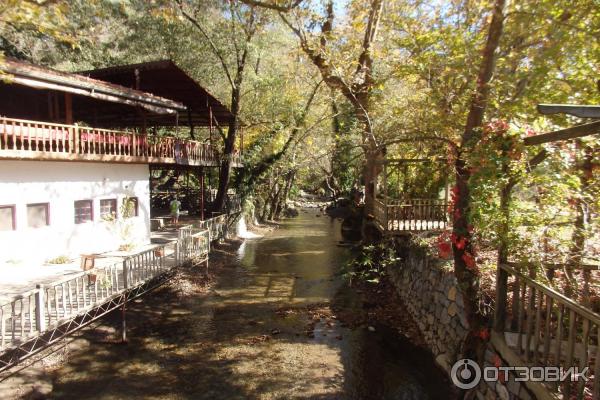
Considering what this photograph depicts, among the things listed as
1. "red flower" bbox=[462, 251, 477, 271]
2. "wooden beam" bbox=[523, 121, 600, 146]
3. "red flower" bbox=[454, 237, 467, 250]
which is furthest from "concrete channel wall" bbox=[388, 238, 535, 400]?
"wooden beam" bbox=[523, 121, 600, 146]

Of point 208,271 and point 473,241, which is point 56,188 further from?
point 473,241

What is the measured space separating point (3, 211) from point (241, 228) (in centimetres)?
1705

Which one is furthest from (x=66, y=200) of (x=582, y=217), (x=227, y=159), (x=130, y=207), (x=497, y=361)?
(x=582, y=217)

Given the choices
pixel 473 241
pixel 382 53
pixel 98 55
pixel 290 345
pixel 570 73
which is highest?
pixel 98 55

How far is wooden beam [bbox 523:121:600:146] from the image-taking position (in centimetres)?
482

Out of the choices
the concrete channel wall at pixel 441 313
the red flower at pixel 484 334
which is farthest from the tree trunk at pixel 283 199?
the red flower at pixel 484 334

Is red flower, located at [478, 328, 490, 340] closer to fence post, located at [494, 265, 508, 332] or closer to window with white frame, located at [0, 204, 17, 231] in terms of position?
fence post, located at [494, 265, 508, 332]

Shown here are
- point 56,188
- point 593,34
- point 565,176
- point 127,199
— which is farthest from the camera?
point 127,199

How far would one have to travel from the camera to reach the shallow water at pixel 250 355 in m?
9.43

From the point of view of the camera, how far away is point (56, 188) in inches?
560

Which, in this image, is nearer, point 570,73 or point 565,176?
point 565,176

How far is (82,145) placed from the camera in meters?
14.1

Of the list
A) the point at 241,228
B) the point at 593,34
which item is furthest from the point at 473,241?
the point at 241,228

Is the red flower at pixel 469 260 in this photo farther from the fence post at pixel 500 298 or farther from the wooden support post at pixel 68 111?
the wooden support post at pixel 68 111
